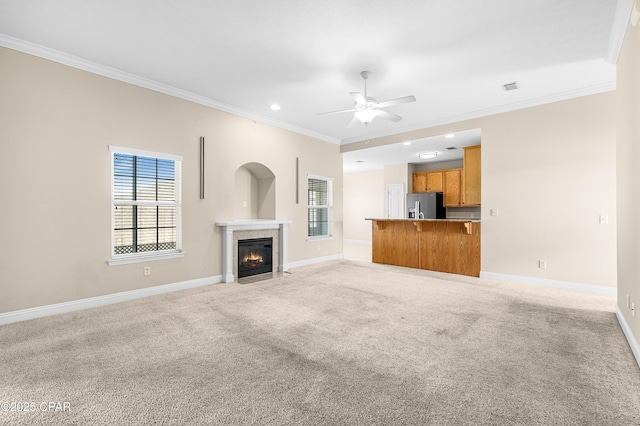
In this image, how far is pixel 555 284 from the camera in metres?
4.75

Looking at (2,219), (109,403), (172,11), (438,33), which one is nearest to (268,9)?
(172,11)

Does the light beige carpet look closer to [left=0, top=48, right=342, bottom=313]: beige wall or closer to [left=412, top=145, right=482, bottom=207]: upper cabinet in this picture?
[left=0, top=48, right=342, bottom=313]: beige wall

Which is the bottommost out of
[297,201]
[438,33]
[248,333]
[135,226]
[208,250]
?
[248,333]

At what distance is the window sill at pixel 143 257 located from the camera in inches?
157

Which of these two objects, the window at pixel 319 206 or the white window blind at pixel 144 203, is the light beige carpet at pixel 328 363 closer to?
the white window blind at pixel 144 203

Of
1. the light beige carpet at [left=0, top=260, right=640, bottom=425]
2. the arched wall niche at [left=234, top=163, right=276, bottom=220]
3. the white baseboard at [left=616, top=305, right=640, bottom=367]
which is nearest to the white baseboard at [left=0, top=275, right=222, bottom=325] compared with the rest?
the light beige carpet at [left=0, top=260, right=640, bottom=425]

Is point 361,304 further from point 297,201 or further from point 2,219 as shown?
point 2,219

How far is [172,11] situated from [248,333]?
306cm

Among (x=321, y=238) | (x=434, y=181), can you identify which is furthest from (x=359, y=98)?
(x=434, y=181)

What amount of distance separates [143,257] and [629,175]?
213 inches

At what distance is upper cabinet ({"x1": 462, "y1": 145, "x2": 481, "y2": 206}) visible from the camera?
6023mm

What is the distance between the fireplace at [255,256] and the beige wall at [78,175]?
1.44 ft

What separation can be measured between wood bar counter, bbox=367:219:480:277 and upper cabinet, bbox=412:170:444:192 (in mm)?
2839

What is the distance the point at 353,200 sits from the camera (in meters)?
11.5
